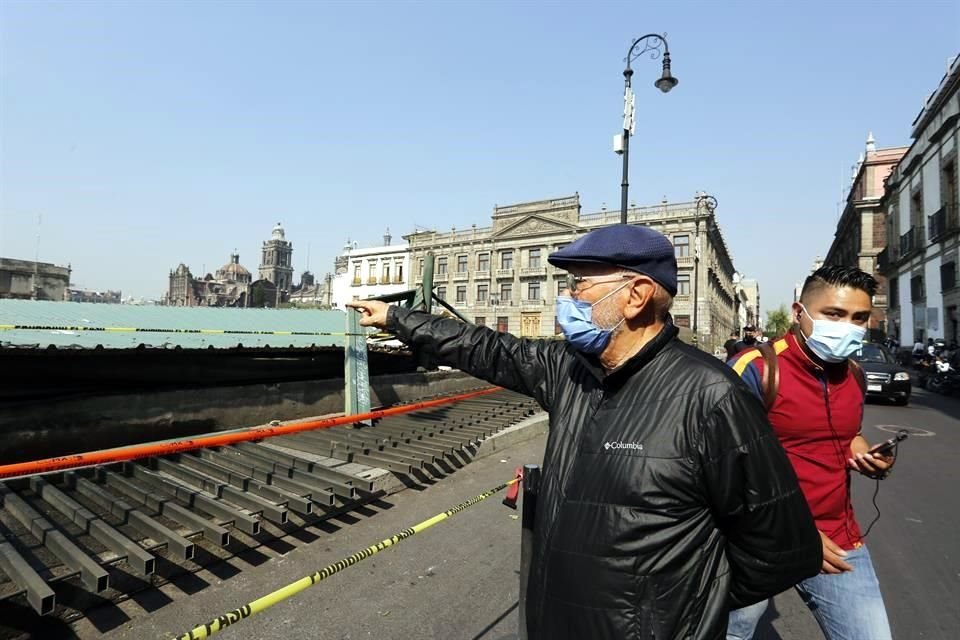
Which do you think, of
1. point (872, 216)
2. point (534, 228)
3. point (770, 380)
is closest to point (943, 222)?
point (872, 216)

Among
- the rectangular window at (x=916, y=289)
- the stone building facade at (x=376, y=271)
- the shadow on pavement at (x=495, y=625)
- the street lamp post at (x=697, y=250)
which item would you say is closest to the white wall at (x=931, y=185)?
the rectangular window at (x=916, y=289)

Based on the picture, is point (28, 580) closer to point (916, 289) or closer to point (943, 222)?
point (943, 222)

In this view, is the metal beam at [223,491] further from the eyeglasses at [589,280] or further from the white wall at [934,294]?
the white wall at [934,294]

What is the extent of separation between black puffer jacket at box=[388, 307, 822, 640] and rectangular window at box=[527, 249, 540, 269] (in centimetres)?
5002

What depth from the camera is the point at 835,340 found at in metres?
2.24

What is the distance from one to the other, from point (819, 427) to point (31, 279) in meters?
73.1

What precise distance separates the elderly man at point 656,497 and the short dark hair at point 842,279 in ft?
4.43

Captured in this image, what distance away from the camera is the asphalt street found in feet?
9.93

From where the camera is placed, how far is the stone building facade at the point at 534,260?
4316cm

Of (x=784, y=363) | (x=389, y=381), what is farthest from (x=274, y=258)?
(x=784, y=363)

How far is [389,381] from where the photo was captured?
959cm

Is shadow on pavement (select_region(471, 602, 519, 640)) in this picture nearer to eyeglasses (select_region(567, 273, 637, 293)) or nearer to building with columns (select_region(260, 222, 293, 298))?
eyeglasses (select_region(567, 273, 637, 293))

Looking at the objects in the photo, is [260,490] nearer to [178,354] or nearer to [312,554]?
[312,554]

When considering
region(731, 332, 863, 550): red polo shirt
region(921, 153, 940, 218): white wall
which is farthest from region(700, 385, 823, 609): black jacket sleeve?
region(921, 153, 940, 218): white wall
